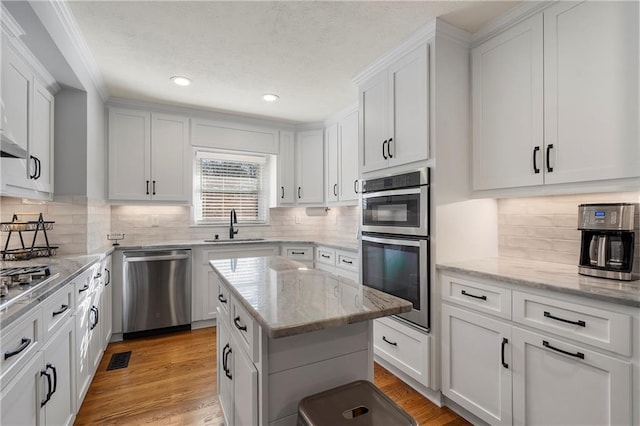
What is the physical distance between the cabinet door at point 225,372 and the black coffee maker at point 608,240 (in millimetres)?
1959

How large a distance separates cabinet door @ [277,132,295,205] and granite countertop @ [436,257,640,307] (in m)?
2.59

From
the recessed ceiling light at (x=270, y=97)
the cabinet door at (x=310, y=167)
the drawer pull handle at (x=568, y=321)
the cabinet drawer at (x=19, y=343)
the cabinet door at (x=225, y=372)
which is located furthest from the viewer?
the cabinet door at (x=310, y=167)

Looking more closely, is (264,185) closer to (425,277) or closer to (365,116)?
(365,116)

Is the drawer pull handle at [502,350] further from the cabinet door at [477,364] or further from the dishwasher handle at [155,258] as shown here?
the dishwasher handle at [155,258]

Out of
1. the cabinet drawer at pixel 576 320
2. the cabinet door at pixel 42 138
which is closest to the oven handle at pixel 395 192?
the cabinet drawer at pixel 576 320

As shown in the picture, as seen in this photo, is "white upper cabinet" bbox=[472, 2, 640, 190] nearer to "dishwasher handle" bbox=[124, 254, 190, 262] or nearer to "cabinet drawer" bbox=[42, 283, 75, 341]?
"cabinet drawer" bbox=[42, 283, 75, 341]

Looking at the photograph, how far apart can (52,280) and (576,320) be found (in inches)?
101

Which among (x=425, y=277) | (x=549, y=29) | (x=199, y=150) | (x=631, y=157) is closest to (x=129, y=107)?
(x=199, y=150)

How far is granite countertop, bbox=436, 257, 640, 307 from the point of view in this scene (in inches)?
51.2

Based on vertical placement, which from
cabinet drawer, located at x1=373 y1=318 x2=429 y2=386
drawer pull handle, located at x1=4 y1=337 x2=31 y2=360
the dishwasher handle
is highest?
the dishwasher handle

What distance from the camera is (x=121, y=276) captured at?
3154mm

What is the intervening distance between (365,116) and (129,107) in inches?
102

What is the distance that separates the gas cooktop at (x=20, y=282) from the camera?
128 centimetres

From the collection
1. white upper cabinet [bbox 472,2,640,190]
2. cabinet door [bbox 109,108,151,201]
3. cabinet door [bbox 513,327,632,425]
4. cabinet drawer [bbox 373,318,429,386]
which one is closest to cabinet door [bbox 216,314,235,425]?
cabinet drawer [bbox 373,318,429,386]
